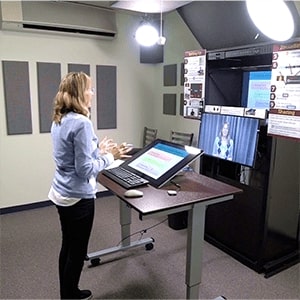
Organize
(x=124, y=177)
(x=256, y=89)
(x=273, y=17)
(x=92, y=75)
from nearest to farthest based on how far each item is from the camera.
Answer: (x=273, y=17)
(x=124, y=177)
(x=256, y=89)
(x=92, y=75)

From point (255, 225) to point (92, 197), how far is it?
4.81 feet

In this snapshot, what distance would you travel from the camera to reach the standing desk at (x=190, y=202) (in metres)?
1.72

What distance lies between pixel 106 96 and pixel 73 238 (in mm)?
2628

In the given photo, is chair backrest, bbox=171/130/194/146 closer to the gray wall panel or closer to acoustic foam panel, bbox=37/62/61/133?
the gray wall panel

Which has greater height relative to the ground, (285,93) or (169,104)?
(285,93)

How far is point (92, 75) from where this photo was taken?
4.08m

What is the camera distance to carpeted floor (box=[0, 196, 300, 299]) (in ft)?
7.57

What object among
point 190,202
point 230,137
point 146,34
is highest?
point 146,34

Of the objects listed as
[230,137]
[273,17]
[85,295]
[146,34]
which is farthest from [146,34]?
[85,295]

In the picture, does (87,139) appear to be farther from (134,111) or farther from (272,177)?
(134,111)

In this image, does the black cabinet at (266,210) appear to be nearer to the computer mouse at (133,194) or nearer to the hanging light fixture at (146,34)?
the computer mouse at (133,194)

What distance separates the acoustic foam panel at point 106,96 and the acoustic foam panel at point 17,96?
2.96ft

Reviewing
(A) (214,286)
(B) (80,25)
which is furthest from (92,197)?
(B) (80,25)

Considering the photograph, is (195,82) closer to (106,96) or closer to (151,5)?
(151,5)
